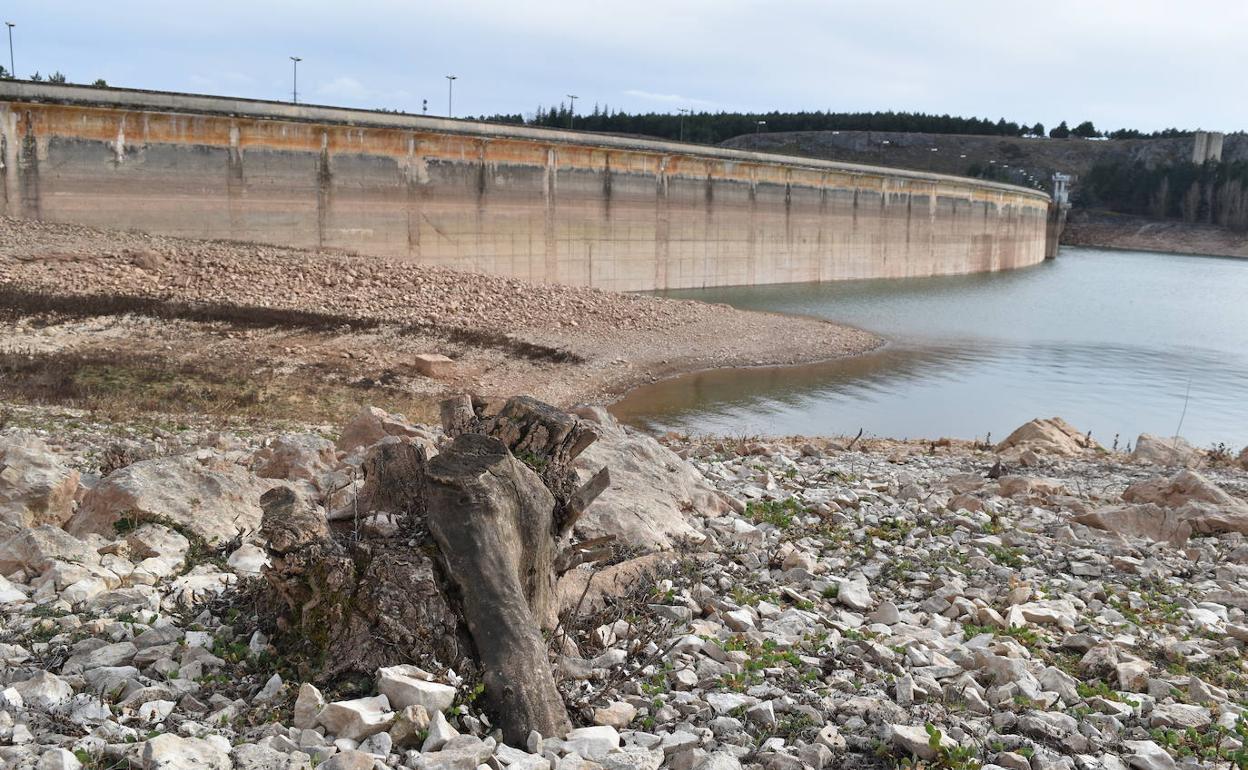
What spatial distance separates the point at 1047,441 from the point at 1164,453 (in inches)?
67.4

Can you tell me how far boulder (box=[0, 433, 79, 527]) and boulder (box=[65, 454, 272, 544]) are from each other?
151 millimetres

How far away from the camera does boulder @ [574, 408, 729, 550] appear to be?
718 centimetres

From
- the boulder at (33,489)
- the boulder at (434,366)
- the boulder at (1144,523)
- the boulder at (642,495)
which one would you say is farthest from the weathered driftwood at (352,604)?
the boulder at (434,366)

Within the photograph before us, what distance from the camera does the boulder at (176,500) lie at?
21.1ft

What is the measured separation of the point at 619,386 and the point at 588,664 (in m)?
20.0

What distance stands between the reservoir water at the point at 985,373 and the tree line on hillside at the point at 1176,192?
219ft

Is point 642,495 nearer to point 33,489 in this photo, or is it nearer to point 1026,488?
point 33,489

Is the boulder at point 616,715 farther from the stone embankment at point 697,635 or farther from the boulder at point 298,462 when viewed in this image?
the boulder at point 298,462

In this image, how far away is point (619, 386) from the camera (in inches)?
978

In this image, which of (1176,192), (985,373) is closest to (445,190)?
(985,373)

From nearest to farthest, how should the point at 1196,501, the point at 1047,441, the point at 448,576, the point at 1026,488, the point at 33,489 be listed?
1. the point at 448,576
2. the point at 33,489
3. the point at 1196,501
4. the point at 1026,488
5. the point at 1047,441

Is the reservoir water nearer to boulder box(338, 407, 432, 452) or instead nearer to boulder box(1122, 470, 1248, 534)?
boulder box(1122, 470, 1248, 534)

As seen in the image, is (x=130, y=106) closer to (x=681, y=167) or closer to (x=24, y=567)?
(x=681, y=167)

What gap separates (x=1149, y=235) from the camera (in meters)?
115
